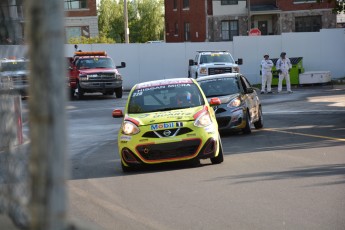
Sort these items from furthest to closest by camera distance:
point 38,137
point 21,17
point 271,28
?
point 271,28 < point 21,17 < point 38,137

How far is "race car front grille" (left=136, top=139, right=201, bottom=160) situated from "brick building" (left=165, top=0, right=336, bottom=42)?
48115mm

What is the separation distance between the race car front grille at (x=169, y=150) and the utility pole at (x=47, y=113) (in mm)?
9765

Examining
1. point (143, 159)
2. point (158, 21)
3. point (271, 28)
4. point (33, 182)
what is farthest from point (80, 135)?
point (158, 21)

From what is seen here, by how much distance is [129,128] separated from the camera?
39.5 feet

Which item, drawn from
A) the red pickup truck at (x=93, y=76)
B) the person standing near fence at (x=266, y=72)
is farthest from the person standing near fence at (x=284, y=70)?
the red pickup truck at (x=93, y=76)

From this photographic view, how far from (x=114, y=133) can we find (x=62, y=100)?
679 inches

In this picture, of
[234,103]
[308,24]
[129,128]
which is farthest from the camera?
[308,24]

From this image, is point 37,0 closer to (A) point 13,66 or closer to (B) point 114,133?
(A) point 13,66

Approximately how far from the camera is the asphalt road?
24.7 ft

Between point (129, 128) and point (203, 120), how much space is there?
4.24ft

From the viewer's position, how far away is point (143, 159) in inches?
468

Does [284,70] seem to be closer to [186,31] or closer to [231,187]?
[231,187]

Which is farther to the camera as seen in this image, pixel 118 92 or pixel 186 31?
pixel 186 31

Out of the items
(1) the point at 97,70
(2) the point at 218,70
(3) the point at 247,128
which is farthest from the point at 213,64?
(3) the point at 247,128
